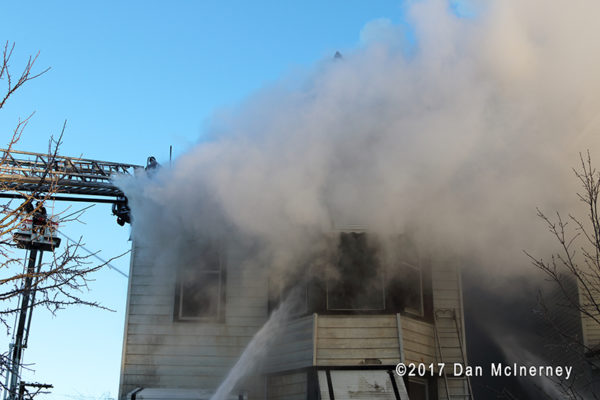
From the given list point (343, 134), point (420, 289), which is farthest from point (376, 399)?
point (343, 134)

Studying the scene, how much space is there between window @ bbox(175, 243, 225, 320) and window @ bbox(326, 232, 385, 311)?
7.60 ft

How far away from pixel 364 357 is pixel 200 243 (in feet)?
12.5

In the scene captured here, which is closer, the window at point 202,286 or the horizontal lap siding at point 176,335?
the horizontal lap siding at point 176,335

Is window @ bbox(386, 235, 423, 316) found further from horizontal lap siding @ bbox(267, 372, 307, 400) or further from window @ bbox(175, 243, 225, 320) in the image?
window @ bbox(175, 243, 225, 320)

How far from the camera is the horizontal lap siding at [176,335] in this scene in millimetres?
11953

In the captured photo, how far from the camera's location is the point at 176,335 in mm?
12227

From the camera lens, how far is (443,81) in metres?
11.8

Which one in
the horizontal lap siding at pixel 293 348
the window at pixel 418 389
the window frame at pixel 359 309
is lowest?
the window at pixel 418 389

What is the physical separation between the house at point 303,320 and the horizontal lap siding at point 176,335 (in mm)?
18

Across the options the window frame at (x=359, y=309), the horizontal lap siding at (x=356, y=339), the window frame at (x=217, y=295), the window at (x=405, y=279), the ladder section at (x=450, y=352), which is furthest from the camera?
the window frame at (x=217, y=295)

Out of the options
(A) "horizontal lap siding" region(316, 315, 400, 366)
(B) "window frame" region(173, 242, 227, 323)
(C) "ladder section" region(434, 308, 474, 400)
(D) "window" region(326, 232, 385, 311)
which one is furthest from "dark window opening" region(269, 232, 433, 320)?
(B) "window frame" region(173, 242, 227, 323)

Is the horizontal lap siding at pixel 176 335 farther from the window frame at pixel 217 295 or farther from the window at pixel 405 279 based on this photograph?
the window at pixel 405 279

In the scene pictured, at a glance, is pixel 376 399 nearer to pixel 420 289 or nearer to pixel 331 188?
pixel 420 289

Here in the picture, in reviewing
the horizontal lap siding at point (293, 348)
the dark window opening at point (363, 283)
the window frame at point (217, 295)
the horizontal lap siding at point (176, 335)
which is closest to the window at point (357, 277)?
the dark window opening at point (363, 283)
